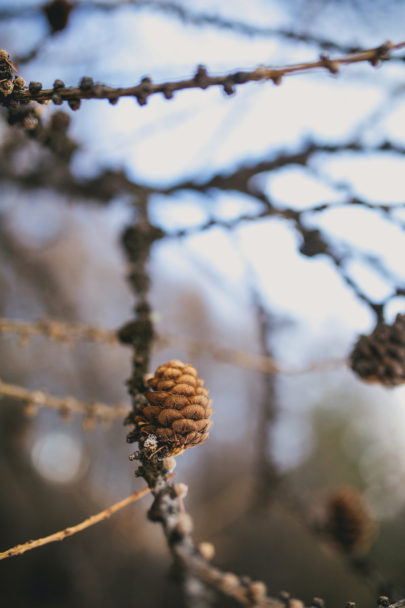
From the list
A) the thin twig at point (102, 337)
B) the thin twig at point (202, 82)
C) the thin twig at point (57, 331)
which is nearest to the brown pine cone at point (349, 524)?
the thin twig at point (102, 337)

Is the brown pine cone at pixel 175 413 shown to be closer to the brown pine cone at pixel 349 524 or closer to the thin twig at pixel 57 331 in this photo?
the thin twig at pixel 57 331

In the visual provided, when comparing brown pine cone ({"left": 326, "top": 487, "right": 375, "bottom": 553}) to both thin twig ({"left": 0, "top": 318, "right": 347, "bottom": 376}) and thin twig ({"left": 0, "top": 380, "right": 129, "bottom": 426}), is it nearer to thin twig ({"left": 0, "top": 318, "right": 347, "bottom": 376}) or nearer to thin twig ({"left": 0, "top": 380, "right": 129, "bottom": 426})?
thin twig ({"left": 0, "top": 318, "right": 347, "bottom": 376})

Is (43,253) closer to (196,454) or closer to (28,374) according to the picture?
(28,374)

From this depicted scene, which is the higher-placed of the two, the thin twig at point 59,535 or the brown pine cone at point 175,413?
the brown pine cone at point 175,413

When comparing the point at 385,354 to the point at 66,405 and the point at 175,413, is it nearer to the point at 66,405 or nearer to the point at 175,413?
the point at 175,413

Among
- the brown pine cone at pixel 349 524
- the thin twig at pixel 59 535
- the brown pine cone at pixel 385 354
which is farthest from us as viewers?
the brown pine cone at pixel 349 524

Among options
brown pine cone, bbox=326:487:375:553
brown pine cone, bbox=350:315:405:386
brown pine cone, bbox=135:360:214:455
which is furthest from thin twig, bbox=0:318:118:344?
brown pine cone, bbox=326:487:375:553
